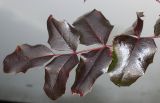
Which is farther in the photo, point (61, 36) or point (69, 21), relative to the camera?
point (69, 21)

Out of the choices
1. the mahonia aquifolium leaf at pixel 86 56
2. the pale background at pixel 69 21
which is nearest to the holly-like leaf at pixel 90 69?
the mahonia aquifolium leaf at pixel 86 56

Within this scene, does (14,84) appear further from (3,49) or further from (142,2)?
(142,2)

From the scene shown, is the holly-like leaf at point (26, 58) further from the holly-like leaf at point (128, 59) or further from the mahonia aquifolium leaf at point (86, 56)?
the holly-like leaf at point (128, 59)

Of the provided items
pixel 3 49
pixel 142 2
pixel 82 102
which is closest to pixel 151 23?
pixel 142 2

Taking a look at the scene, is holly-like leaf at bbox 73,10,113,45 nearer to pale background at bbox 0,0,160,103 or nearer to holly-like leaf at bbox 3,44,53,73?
holly-like leaf at bbox 3,44,53,73

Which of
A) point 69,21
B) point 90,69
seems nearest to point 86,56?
point 90,69

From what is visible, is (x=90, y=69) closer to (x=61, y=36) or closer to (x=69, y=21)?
(x=61, y=36)
